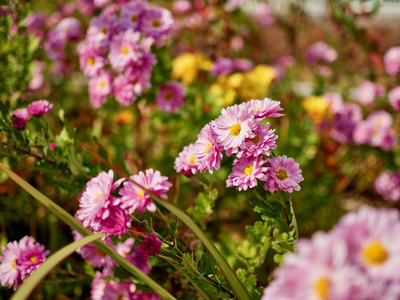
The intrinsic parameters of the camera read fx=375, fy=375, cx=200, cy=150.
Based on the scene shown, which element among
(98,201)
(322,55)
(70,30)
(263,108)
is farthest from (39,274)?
(322,55)

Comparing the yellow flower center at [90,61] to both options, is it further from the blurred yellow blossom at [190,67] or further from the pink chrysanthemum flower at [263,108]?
the pink chrysanthemum flower at [263,108]

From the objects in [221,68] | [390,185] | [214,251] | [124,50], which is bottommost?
[390,185]

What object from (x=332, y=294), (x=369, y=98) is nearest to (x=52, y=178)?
(x=332, y=294)

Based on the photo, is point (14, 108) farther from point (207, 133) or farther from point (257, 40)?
point (257, 40)

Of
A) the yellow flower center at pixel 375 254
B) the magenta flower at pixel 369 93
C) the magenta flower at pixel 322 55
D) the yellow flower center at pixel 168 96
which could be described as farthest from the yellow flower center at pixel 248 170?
the magenta flower at pixel 322 55

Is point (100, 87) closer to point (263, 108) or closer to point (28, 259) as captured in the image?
point (28, 259)

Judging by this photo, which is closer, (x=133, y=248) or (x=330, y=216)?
(x=133, y=248)

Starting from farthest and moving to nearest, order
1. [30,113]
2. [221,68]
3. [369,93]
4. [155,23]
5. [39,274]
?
1. [369,93]
2. [221,68]
3. [155,23]
4. [30,113]
5. [39,274]
